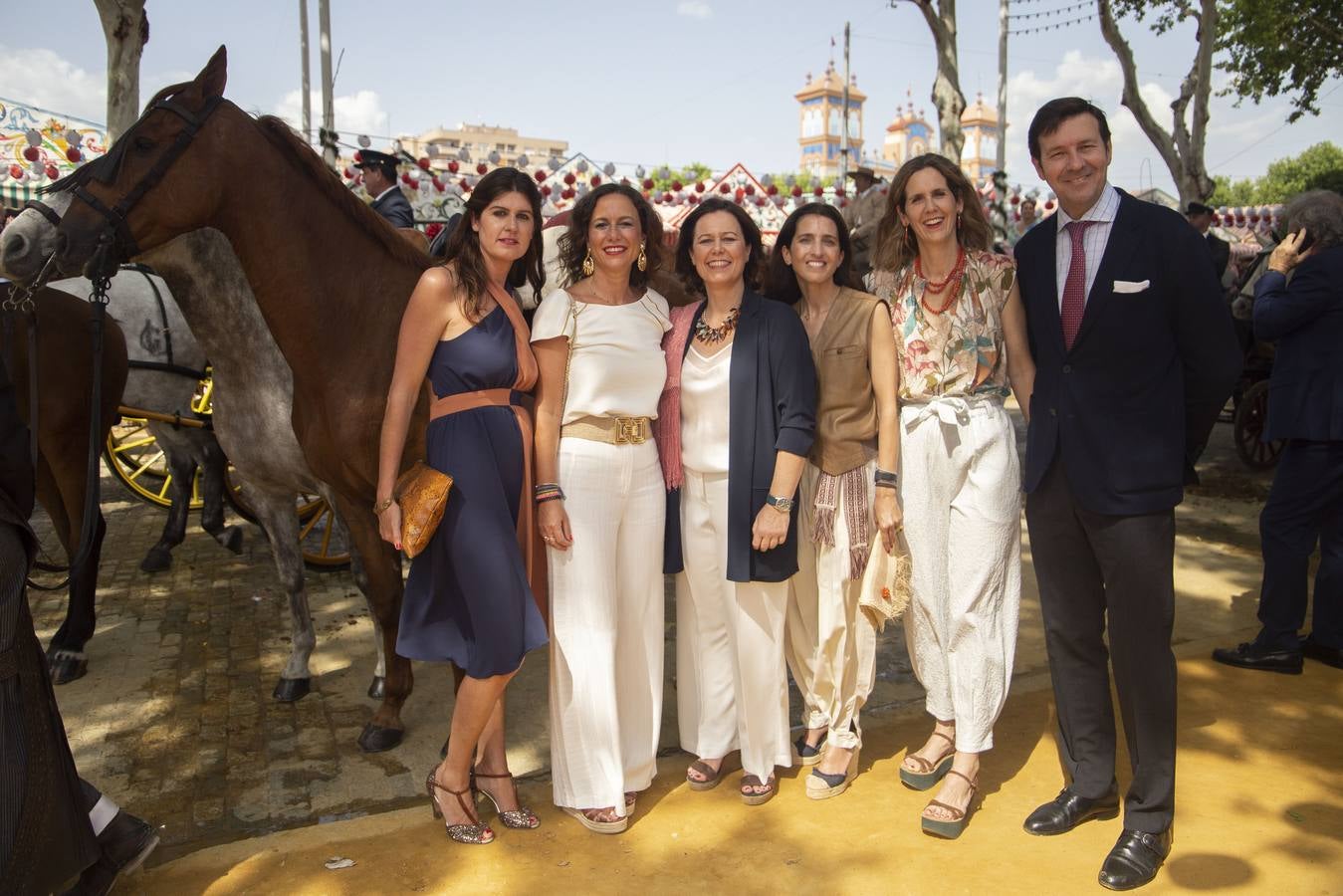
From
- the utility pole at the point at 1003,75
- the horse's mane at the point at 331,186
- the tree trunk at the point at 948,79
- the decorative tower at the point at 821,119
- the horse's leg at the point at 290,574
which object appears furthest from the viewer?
the decorative tower at the point at 821,119

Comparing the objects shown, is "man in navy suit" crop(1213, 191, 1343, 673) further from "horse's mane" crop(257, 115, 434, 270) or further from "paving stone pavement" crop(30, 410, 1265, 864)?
"horse's mane" crop(257, 115, 434, 270)

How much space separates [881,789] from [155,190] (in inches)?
123

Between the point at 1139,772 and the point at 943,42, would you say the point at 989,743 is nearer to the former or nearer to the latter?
the point at 1139,772

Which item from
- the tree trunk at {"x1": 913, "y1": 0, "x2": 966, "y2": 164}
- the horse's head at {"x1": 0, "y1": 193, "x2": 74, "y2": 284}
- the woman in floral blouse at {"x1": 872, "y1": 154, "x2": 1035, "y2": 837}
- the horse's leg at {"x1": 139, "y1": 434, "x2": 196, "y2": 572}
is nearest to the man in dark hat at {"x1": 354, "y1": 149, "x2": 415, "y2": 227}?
the horse's leg at {"x1": 139, "y1": 434, "x2": 196, "y2": 572}

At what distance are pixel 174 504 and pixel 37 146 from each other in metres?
2.81

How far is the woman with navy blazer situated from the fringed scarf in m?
0.11

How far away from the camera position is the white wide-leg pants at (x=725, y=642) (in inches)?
128

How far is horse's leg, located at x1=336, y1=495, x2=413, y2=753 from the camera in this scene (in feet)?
12.1

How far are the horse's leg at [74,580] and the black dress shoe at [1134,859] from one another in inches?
167

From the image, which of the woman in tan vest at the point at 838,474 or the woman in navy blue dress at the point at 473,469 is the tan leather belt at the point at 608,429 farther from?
the woman in tan vest at the point at 838,474

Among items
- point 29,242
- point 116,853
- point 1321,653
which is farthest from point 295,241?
point 1321,653

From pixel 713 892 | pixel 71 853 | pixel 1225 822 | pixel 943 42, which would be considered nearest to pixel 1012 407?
pixel 943 42

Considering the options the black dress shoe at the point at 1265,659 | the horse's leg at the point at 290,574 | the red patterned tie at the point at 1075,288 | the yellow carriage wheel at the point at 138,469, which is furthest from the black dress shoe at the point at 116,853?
the black dress shoe at the point at 1265,659

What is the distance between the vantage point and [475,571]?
2916mm
